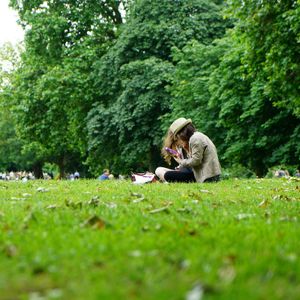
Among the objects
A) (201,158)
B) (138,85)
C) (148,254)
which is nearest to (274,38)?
(201,158)

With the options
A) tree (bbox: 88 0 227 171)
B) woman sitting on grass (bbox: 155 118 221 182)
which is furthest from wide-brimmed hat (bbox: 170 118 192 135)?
tree (bbox: 88 0 227 171)

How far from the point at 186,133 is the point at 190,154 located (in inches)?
19.3

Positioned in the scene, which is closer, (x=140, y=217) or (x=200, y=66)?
(x=140, y=217)

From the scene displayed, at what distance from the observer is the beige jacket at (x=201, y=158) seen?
1198 cm

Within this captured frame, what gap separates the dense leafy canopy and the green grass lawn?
668 inches

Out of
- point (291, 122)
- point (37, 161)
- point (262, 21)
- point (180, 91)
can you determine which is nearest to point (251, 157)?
point (291, 122)

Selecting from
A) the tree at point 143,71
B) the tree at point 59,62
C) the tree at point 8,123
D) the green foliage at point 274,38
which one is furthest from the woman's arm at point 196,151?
the tree at point 8,123

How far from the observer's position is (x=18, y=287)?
9.04 ft

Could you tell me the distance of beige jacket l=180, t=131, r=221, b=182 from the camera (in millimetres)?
11984

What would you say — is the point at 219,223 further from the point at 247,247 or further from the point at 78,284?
the point at 78,284

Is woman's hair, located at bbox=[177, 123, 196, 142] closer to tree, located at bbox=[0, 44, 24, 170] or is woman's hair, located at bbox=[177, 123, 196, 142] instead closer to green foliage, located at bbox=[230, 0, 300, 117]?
green foliage, located at bbox=[230, 0, 300, 117]

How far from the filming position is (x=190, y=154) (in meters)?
12.4

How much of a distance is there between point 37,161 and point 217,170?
55792 millimetres

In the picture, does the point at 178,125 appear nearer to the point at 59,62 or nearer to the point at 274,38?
the point at 274,38
